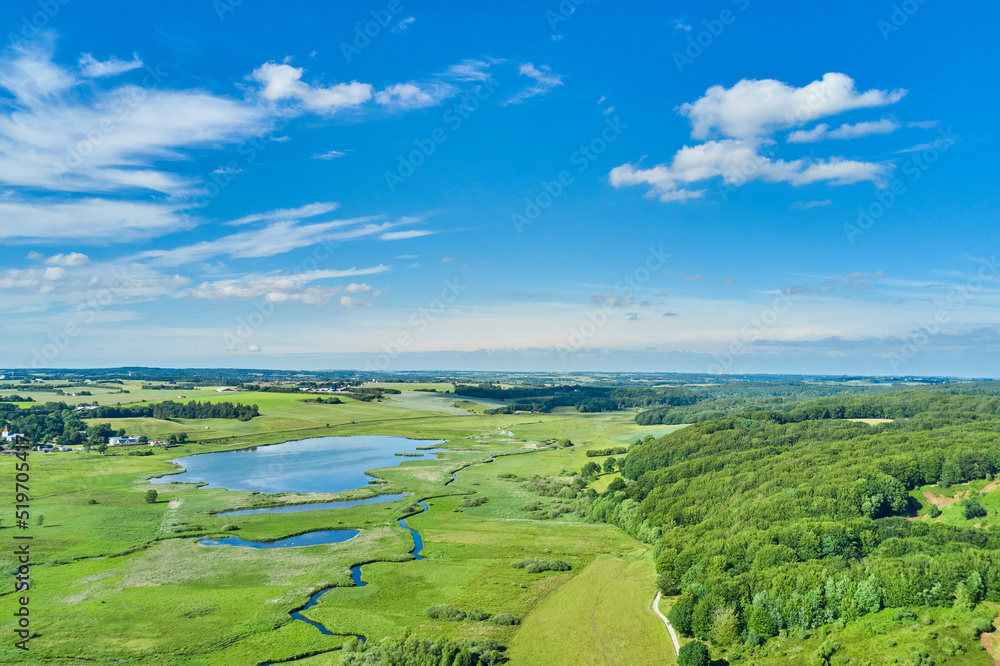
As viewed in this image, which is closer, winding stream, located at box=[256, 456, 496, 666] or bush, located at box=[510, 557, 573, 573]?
winding stream, located at box=[256, 456, 496, 666]

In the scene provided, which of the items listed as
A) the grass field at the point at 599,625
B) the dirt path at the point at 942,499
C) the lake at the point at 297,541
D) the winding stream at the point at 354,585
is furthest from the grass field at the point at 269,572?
the dirt path at the point at 942,499

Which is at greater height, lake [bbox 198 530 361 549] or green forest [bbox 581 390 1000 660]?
green forest [bbox 581 390 1000 660]

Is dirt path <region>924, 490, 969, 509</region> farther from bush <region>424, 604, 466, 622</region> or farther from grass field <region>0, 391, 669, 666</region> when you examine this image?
bush <region>424, 604, 466, 622</region>

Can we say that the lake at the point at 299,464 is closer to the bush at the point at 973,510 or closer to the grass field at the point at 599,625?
the grass field at the point at 599,625

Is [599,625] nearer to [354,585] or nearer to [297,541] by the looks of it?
[354,585]

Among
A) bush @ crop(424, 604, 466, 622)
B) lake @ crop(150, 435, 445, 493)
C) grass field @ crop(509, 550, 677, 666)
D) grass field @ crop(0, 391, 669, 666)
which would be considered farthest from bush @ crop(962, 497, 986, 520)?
lake @ crop(150, 435, 445, 493)

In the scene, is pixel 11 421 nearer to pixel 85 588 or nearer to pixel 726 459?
pixel 85 588

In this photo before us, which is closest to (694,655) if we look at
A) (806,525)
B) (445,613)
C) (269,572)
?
(445,613)
